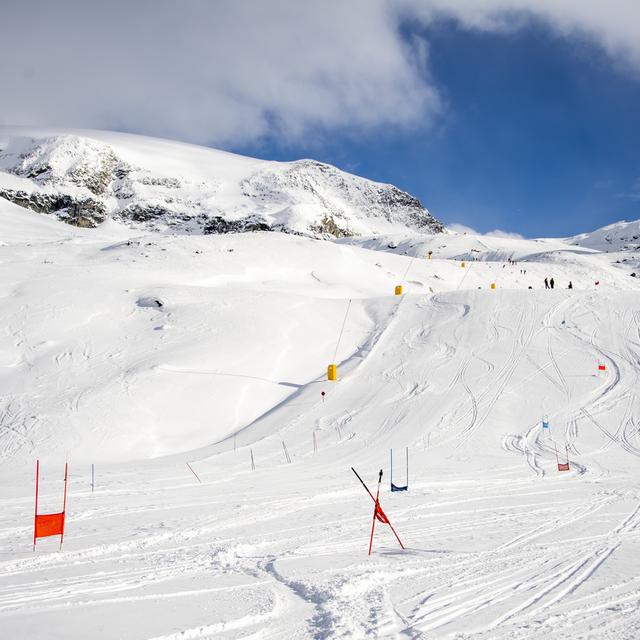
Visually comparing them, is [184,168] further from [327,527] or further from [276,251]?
[327,527]

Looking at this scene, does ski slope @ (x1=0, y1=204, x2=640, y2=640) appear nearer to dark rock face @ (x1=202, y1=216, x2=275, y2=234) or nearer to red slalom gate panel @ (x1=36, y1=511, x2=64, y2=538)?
red slalom gate panel @ (x1=36, y1=511, x2=64, y2=538)

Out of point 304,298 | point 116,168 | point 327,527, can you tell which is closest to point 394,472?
point 327,527

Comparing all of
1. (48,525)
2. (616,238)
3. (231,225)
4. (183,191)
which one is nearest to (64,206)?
(183,191)

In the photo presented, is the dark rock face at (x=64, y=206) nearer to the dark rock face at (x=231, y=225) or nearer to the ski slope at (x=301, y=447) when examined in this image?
the dark rock face at (x=231, y=225)

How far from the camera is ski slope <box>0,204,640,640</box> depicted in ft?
19.0

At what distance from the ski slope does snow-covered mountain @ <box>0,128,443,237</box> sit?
9584 centimetres

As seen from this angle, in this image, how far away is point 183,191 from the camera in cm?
15012

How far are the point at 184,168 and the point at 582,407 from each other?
163739mm

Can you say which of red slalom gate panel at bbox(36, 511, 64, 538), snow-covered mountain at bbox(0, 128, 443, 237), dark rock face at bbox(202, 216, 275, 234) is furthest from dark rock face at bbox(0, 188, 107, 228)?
red slalom gate panel at bbox(36, 511, 64, 538)

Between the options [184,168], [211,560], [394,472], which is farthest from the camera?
[184,168]

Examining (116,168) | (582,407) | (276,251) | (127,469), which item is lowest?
(127,469)

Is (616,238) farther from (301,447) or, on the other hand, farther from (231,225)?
(301,447)

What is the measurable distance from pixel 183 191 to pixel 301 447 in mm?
143015

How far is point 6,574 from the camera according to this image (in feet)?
22.1
